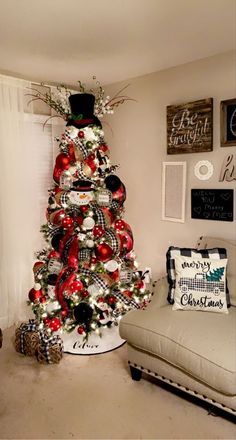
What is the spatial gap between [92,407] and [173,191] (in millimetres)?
1832

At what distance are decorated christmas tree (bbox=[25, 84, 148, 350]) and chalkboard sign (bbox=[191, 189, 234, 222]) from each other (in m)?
0.61

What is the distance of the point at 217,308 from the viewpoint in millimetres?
2342

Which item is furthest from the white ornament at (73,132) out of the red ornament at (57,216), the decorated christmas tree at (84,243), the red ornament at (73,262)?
the red ornament at (73,262)

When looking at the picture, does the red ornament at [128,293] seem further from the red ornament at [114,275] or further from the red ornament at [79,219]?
the red ornament at [79,219]

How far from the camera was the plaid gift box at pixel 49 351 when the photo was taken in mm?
2617

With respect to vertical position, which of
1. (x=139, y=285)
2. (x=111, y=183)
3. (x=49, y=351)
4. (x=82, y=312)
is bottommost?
(x=49, y=351)

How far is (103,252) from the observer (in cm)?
278

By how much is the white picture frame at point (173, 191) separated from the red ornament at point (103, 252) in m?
0.72

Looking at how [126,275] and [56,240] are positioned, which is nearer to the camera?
[56,240]

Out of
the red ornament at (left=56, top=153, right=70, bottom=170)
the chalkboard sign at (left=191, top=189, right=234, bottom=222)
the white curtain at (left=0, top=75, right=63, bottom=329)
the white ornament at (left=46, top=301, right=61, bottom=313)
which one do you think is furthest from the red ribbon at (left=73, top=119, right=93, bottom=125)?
the white ornament at (left=46, top=301, right=61, bottom=313)

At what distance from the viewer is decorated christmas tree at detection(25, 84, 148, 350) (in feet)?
9.09

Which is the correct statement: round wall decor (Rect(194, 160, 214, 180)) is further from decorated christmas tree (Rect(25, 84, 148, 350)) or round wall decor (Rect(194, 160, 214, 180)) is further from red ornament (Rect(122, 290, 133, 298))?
red ornament (Rect(122, 290, 133, 298))

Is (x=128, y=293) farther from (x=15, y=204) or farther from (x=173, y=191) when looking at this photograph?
(x=15, y=204)

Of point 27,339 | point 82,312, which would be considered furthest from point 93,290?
point 27,339
